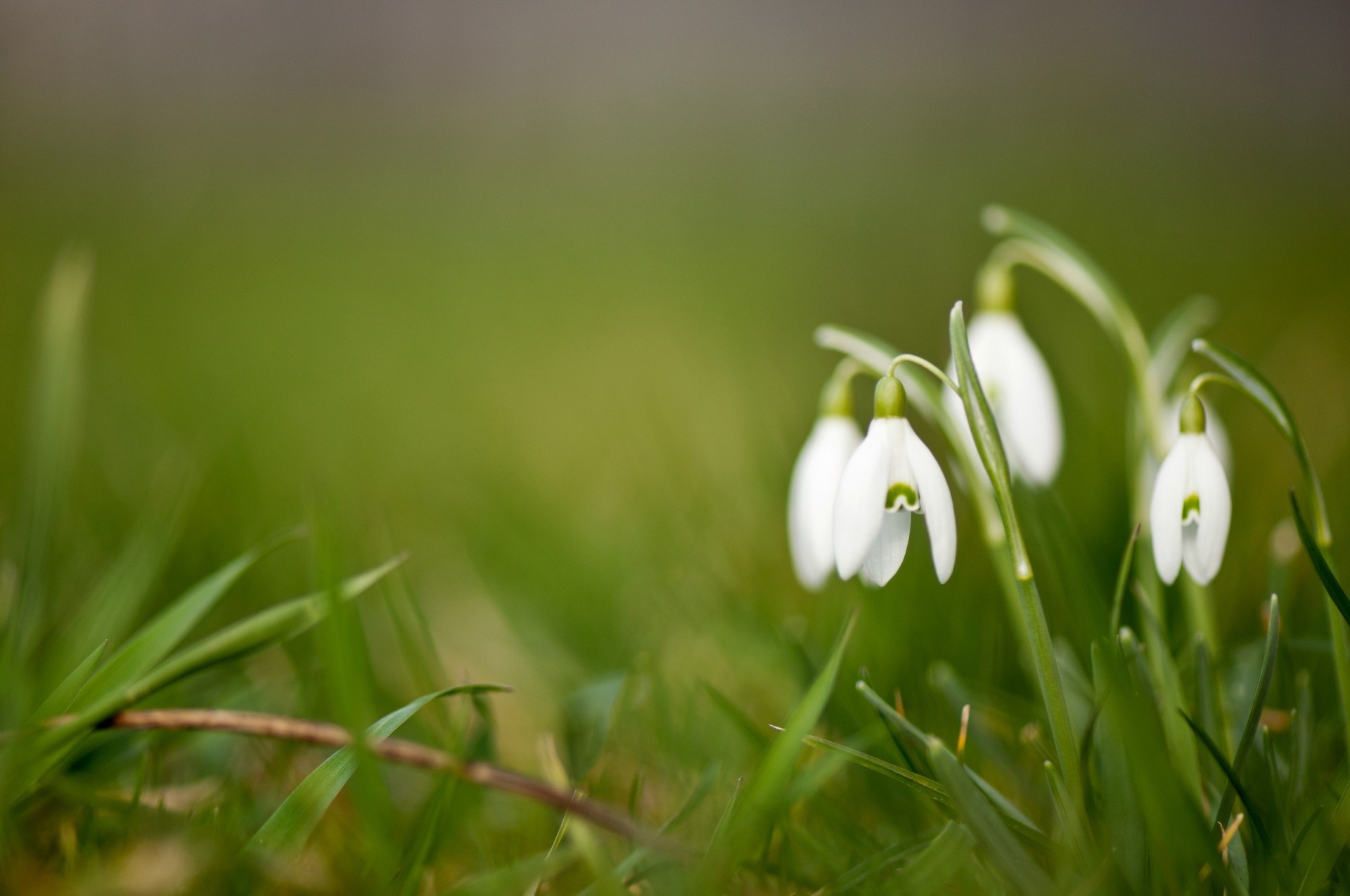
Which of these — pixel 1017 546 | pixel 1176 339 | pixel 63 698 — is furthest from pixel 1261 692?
pixel 63 698

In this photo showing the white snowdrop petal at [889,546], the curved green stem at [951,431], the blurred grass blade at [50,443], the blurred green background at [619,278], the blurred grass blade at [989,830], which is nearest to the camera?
the blurred grass blade at [989,830]

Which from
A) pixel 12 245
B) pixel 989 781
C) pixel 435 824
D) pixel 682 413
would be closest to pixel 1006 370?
pixel 989 781

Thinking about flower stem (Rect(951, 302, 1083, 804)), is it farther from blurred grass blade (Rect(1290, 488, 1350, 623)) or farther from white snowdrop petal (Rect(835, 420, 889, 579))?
blurred grass blade (Rect(1290, 488, 1350, 623))

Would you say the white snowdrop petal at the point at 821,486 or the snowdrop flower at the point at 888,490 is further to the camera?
the white snowdrop petal at the point at 821,486

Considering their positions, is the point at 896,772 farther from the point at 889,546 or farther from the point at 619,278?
the point at 619,278

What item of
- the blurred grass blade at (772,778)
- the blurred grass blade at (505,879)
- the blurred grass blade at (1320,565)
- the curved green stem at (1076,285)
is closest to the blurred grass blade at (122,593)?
the blurred grass blade at (505,879)

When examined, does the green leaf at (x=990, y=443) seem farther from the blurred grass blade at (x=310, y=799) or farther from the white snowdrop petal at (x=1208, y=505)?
the blurred grass blade at (x=310, y=799)
